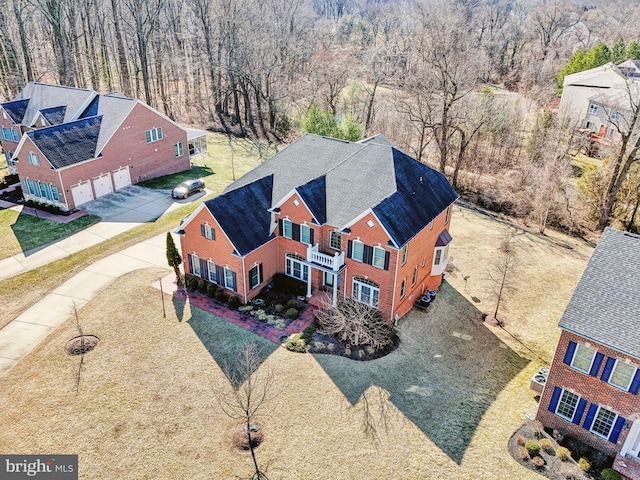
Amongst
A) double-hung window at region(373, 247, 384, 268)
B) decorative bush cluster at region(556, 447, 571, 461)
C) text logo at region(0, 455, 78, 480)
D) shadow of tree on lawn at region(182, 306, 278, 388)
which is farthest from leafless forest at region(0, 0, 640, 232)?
text logo at region(0, 455, 78, 480)

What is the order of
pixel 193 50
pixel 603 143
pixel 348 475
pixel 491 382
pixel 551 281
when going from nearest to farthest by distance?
pixel 348 475 < pixel 491 382 < pixel 551 281 < pixel 603 143 < pixel 193 50

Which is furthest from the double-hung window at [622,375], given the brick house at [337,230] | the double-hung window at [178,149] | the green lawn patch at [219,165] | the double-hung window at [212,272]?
the double-hung window at [178,149]

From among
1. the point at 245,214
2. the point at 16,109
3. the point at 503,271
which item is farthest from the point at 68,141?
the point at 503,271

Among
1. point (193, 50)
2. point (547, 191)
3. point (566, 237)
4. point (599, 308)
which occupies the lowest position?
point (566, 237)

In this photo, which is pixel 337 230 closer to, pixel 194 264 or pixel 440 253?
pixel 440 253

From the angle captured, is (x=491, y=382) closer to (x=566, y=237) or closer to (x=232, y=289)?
(x=232, y=289)

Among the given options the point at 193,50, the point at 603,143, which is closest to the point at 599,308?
the point at 603,143

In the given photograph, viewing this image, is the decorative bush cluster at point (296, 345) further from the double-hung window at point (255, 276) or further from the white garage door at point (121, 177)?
the white garage door at point (121, 177)
